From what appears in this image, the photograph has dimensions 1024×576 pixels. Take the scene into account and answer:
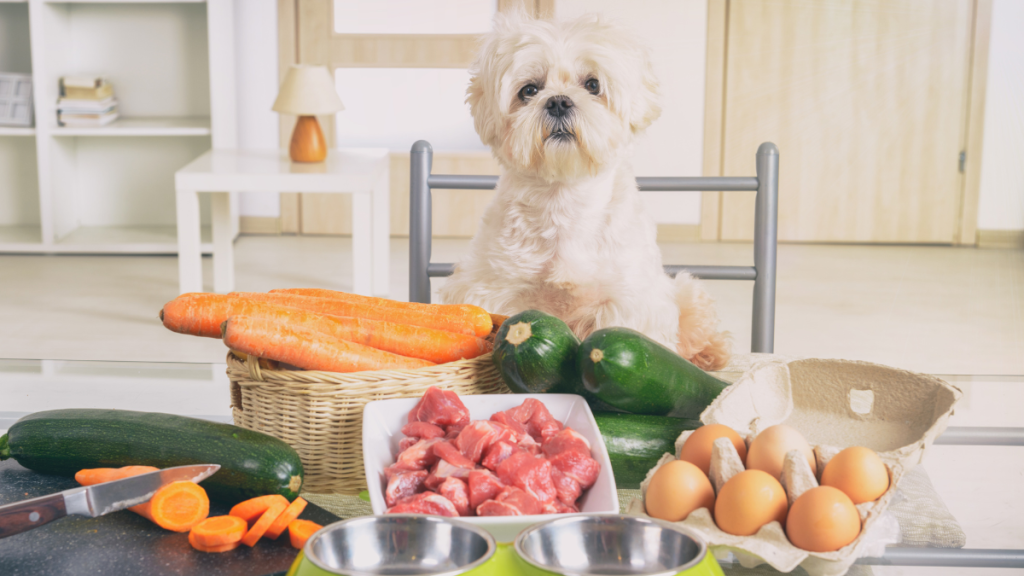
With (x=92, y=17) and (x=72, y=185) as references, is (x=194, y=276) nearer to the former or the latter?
(x=72, y=185)

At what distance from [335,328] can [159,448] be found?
0.68 feet

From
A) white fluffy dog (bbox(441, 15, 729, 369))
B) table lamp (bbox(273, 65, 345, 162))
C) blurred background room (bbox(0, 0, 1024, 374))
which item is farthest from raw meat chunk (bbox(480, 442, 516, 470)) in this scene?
blurred background room (bbox(0, 0, 1024, 374))

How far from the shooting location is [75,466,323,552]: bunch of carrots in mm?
606

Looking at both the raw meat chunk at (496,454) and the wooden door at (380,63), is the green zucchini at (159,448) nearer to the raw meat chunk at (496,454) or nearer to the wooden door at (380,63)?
the raw meat chunk at (496,454)

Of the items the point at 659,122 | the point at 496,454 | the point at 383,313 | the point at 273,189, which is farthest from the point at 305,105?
the point at 496,454

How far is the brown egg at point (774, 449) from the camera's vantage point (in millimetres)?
605

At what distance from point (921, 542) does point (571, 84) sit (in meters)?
0.79

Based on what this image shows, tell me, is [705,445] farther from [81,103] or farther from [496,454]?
[81,103]

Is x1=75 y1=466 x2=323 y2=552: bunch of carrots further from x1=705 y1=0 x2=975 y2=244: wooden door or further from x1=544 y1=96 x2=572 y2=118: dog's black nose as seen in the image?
x1=705 y1=0 x2=975 y2=244: wooden door

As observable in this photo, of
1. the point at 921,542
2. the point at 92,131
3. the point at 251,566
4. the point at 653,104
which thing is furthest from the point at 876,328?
the point at 92,131

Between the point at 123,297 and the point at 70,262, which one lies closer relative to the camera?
the point at 123,297

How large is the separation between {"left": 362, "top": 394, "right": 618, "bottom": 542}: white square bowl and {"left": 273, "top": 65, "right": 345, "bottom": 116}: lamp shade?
3.04 meters

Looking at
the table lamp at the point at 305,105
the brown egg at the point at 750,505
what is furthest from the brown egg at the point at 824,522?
the table lamp at the point at 305,105

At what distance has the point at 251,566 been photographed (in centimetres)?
60
